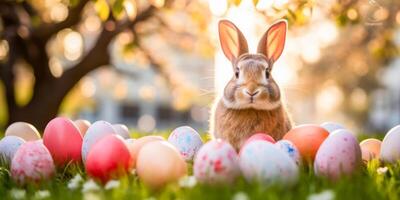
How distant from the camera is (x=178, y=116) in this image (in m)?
30.0

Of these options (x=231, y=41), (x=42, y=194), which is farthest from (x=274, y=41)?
(x=42, y=194)

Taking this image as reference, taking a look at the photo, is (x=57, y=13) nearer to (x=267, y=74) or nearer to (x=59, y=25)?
(x=59, y=25)

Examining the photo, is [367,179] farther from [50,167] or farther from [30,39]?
[30,39]

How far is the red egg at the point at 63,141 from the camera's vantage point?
3.37 meters

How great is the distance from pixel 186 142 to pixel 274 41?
2.39 ft

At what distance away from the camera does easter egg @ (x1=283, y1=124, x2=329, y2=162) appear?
329 centimetres

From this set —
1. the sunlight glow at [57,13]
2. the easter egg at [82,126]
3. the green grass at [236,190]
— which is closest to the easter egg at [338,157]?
the green grass at [236,190]

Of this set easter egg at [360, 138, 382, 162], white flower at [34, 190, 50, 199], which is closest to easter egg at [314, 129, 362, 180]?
easter egg at [360, 138, 382, 162]

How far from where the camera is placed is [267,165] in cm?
255

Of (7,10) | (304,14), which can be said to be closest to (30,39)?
(7,10)

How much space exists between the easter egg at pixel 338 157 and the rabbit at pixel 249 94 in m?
0.61

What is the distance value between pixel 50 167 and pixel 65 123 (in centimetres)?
55

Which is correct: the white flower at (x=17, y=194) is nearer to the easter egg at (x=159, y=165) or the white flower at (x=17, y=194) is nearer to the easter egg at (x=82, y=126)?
the easter egg at (x=159, y=165)

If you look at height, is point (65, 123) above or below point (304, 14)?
below
